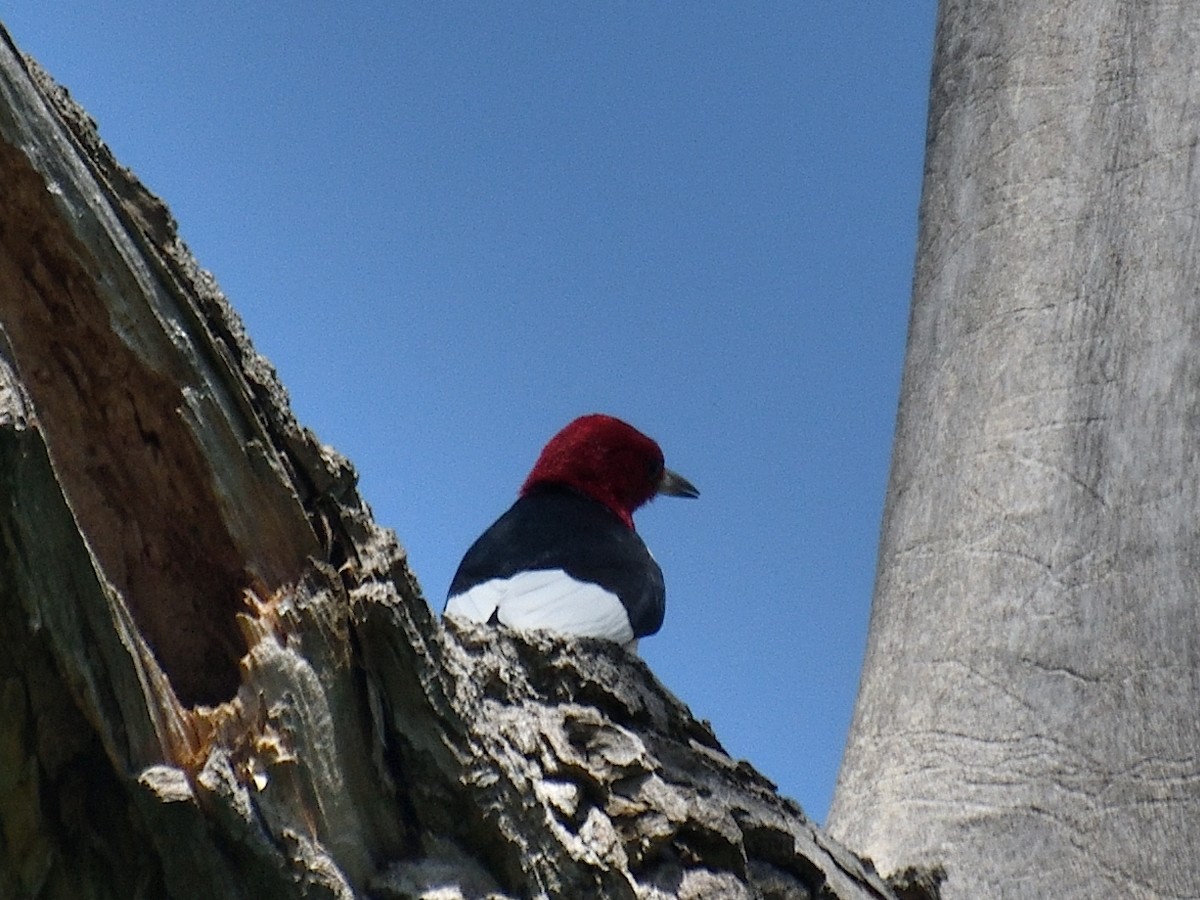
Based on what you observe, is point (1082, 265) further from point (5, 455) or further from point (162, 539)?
point (5, 455)

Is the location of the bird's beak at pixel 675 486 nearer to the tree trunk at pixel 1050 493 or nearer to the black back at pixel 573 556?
the black back at pixel 573 556

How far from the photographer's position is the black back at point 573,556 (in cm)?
433

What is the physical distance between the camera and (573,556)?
14.4 ft

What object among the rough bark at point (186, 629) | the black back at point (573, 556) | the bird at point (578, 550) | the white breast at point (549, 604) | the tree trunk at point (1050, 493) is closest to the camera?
the rough bark at point (186, 629)

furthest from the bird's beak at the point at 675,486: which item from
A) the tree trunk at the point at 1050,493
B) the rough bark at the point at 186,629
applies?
the rough bark at the point at 186,629

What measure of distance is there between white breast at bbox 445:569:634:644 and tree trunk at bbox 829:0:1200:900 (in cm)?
161

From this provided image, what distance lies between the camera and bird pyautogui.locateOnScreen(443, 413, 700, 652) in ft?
13.5

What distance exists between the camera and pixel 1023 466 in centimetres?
237

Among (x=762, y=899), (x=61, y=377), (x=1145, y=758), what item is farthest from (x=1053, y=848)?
(x=61, y=377)

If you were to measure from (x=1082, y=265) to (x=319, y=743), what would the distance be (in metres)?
1.74

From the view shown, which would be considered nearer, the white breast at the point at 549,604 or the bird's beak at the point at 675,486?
the white breast at the point at 549,604

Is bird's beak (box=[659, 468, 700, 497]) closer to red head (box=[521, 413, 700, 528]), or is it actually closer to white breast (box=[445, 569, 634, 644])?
red head (box=[521, 413, 700, 528])

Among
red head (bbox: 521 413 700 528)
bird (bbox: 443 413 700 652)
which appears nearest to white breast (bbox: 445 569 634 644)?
bird (bbox: 443 413 700 652)

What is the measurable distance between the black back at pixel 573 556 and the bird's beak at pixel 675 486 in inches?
29.4
